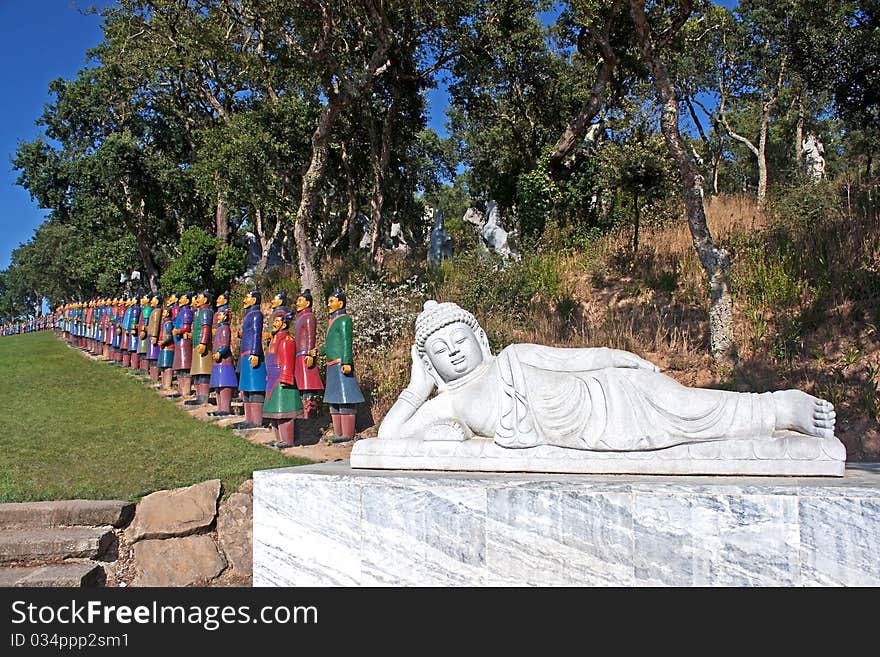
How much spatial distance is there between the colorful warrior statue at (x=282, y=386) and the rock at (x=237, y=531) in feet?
5.10

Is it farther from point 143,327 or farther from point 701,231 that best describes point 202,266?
point 701,231

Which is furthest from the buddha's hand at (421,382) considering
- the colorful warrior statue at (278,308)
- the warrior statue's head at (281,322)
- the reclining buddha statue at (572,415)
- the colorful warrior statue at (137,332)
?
the colorful warrior statue at (137,332)

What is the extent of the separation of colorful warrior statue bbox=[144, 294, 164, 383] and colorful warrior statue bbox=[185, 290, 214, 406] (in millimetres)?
1968

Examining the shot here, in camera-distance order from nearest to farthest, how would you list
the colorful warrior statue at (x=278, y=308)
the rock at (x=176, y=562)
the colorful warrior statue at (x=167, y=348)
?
the rock at (x=176, y=562) < the colorful warrior statue at (x=278, y=308) < the colorful warrior statue at (x=167, y=348)

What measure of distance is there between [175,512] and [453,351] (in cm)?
268

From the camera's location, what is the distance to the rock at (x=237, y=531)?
191 inches

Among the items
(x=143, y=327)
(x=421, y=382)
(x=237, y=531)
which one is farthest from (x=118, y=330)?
(x=421, y=382)

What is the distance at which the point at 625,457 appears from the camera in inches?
145

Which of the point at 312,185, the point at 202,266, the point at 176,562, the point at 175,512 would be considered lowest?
the point at 176,562

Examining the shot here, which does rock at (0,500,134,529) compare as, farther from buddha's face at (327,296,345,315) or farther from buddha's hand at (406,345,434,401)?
buddha's face at (327,296,345,315)

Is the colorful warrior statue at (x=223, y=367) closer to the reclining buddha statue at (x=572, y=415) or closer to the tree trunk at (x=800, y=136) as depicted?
the reclining buddha statue at (x=572, y=415)

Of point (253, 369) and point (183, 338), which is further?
point (183, 338)

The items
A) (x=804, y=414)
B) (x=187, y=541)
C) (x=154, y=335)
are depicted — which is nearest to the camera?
(x=804, y=414)

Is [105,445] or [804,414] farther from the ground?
[804,414]
